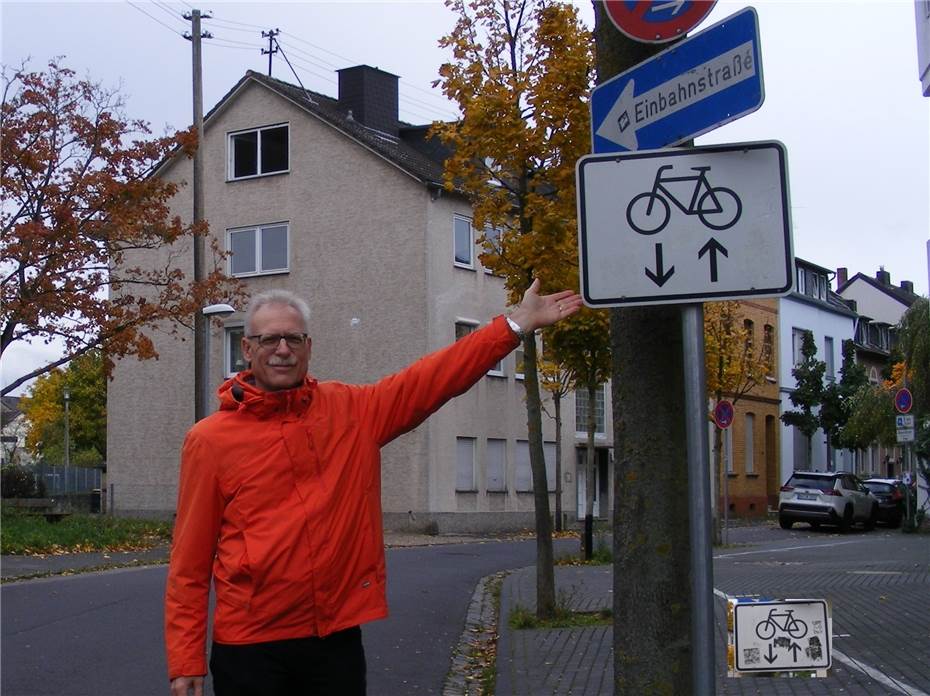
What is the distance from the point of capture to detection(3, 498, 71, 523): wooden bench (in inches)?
1148

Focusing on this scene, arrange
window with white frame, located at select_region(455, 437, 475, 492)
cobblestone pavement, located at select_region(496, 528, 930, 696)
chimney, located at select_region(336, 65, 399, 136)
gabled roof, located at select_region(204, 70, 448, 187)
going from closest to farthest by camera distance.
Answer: cobblestone pavement, located at select_region(496, 528, 930, 696) < gabled roof, located at select_region(204, 70, 448, 187) < window with white frame, located at select_region(455, 437, 475, 492) < chimney, located at select_region(336, 65, 399, 136)

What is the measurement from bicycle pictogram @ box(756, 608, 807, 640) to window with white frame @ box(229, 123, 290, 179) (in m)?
33.6

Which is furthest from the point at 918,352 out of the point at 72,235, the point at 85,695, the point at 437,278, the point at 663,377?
the point at 663,377

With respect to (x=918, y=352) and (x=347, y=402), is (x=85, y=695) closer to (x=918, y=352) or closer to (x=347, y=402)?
(x=347, y=402)

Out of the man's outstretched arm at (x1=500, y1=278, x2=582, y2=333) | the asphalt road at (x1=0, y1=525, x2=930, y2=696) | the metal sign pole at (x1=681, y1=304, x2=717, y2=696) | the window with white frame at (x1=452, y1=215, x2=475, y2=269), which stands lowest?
the asphalt road at (x1=0, y1=525, x2=930, y2=696)

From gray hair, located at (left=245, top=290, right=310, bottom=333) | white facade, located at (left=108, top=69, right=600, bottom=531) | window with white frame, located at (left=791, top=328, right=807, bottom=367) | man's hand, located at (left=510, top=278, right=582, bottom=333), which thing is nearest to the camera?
man's hand, located at (left=510, top=278, right=582, bottom=333)

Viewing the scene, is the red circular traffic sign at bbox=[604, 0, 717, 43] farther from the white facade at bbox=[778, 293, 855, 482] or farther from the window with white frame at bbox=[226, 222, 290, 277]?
the white facade at bbox=[778, 293, 855, 482]

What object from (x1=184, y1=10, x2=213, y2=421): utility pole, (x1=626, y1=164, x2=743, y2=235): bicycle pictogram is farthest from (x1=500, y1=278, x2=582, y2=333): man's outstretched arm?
(x1=184, y1=10, x2=213, y2=421): utility pole

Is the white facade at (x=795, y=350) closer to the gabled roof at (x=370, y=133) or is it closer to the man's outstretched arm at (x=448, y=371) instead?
the gabled roof at (x=370, y=133)

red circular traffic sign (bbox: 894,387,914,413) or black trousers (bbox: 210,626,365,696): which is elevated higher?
red circular traffic sign (bbox: 894,387,914,413)

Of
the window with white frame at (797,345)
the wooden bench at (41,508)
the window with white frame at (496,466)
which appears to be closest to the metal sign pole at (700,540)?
the wooden bench at (41,508)

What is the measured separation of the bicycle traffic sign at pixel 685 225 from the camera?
143 inches

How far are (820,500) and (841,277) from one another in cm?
5547

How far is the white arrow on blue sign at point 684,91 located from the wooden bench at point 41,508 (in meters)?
26.8
